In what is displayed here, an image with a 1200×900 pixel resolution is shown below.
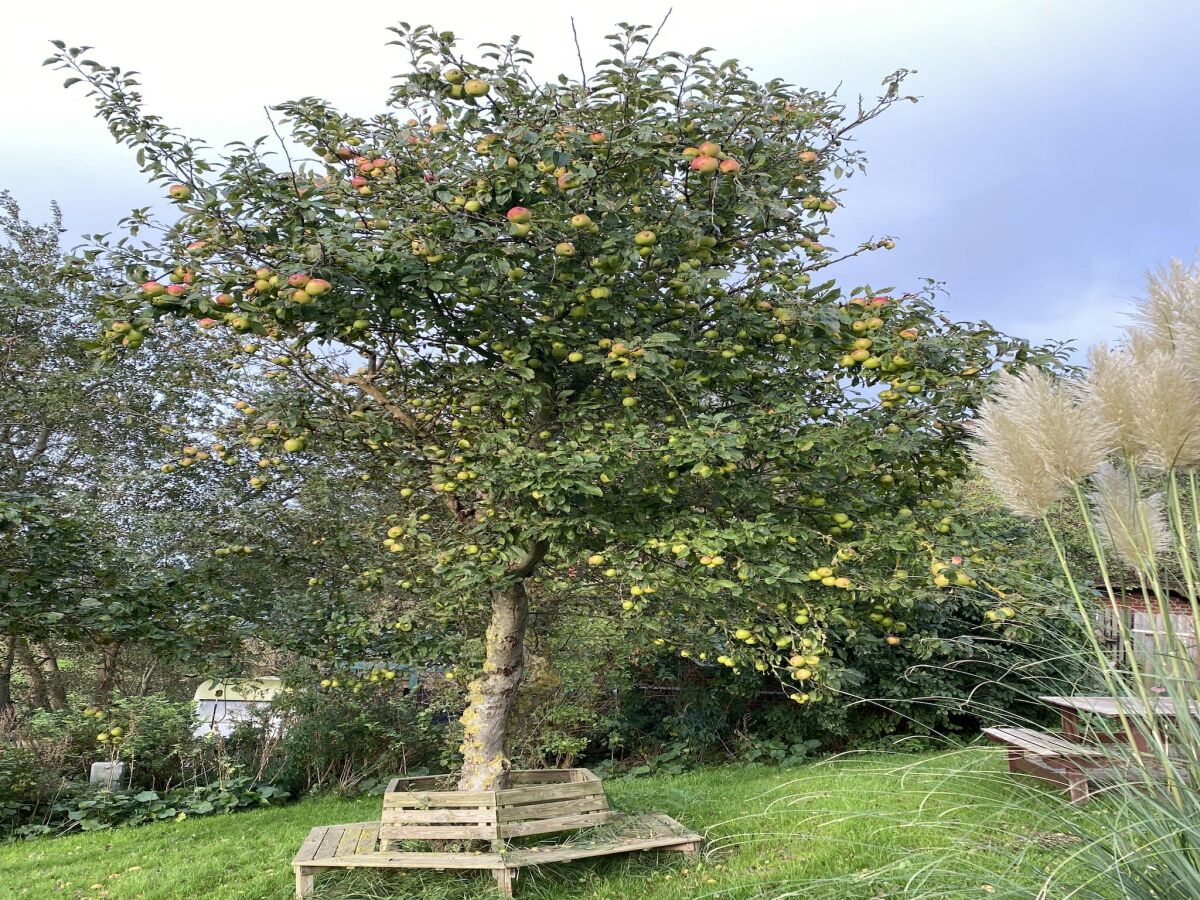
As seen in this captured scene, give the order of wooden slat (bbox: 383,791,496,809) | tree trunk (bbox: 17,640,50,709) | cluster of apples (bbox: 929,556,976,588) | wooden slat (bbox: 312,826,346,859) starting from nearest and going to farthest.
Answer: cluster of apples (bbox: 929,556,976,588)
wooden slat (bbox: 312,826,346,859)
wooden slat (bbox: 383,791,496,809)
tree trunk (bbox: 17,640,50,709)

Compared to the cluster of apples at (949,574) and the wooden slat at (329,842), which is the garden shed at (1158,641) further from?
the wooden slat at (329,842)

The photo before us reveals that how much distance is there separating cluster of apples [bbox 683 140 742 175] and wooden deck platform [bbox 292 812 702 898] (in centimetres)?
307

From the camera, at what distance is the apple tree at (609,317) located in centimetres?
286

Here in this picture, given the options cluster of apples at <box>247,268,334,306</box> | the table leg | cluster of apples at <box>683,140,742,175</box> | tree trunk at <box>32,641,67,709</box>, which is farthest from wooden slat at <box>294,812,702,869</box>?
tree trunk at <box>32,641,67,709</box>

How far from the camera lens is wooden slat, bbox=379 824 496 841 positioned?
3744 millimetres

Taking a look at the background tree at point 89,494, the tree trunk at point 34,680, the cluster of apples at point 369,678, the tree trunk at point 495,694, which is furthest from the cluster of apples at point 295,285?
the tree trunk at point 34,680

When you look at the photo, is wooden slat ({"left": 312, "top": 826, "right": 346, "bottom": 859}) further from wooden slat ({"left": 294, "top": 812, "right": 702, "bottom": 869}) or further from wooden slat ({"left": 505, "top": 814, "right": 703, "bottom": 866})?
wooden slat ({"left": 505, "top": 814, "right": 703, "bottom": 866})

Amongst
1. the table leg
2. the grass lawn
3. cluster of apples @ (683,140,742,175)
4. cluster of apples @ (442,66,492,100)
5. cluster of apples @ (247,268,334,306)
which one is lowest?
the grass lawn

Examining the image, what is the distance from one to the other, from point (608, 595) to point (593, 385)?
1.69 meters

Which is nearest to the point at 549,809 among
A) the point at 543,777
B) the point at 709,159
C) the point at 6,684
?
the point at 543,777

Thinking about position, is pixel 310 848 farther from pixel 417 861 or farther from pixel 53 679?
pixel 53 679

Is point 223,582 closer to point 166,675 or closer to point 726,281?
point 726,281

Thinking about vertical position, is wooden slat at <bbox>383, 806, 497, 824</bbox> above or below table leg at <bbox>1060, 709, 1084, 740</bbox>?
below

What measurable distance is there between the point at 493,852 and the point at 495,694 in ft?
2.44
